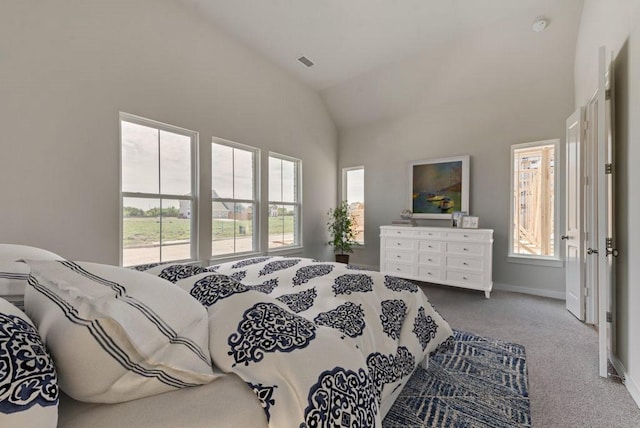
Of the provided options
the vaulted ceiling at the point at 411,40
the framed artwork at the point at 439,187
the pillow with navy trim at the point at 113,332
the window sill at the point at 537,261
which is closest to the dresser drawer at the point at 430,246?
the framed artwork at the point at 439,187

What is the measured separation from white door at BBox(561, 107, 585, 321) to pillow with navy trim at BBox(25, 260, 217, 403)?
12.5 ft

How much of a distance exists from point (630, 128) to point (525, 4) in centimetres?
230

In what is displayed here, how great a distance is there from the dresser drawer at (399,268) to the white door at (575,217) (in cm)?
190

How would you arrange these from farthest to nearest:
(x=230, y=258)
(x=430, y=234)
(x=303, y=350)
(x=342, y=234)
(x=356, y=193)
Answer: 1. (x=356, y=193)
2. (x=342, y=234)
3. (x=430, y=234)
4. (x=230, y=258)
5. (x=303, y=350)

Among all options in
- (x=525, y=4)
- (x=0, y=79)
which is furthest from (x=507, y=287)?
(x=0, y=79)

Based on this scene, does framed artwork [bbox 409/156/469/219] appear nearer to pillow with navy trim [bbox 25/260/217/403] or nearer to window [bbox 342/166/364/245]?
window [bbox 342/166/364/245]

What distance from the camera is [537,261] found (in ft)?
13.1

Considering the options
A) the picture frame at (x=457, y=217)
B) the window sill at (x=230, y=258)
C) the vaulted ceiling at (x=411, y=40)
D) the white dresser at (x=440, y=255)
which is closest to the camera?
the vaulted ceiling at (x=411, y=40)

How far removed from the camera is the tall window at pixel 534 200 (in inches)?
158

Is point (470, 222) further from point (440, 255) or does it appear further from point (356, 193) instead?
point (356, 193)

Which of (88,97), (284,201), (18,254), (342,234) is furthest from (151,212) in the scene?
(342,234)

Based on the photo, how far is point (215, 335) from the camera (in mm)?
853

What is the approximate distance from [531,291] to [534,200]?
1303 millimetres

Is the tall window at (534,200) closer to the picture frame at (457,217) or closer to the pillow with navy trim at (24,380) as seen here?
the picture frame at (457,217)
